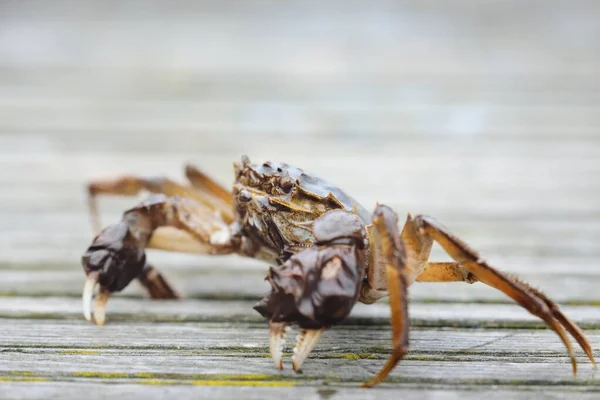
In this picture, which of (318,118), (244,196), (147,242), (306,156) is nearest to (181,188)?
(147,242)

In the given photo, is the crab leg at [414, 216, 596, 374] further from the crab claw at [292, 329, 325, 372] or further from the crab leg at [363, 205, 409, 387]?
the crab claw at [292, 329, 325, 372]

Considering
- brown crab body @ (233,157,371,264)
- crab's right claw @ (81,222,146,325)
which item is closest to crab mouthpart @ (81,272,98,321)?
crab's right claw @ (81,222,146,325)

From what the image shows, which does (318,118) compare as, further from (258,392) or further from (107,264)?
(258,392)

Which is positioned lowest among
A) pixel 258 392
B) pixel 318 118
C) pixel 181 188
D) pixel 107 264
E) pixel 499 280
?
pixel 258 392

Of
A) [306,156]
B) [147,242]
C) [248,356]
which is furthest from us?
[306,156]

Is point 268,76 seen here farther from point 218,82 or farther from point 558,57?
point 558,57

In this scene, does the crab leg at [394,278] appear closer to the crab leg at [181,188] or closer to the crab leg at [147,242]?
the crab leg at [147,242]

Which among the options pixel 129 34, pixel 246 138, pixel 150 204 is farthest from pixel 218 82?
pixel 150 204
